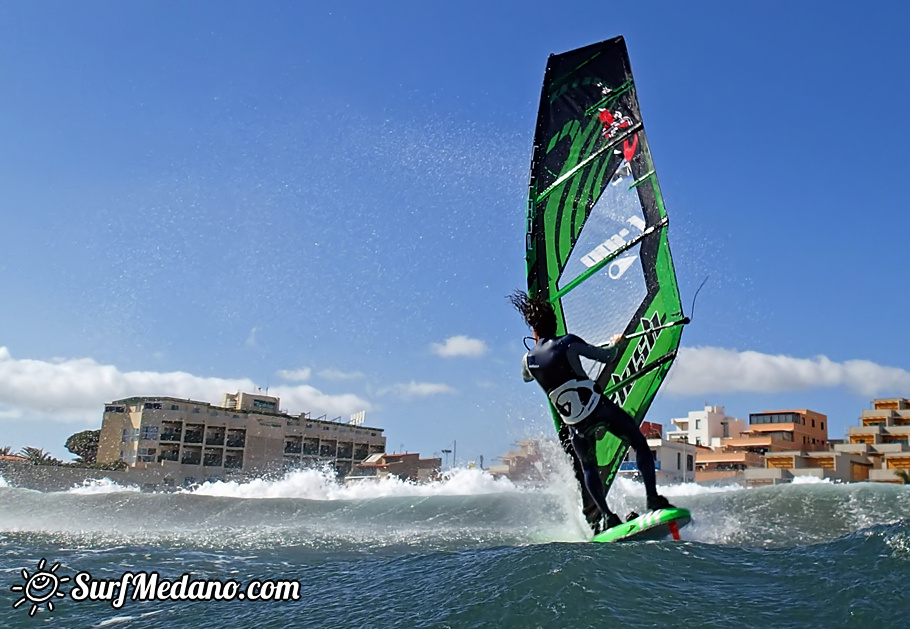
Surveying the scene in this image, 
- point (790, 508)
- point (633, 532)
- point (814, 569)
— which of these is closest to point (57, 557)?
point (633, 532)

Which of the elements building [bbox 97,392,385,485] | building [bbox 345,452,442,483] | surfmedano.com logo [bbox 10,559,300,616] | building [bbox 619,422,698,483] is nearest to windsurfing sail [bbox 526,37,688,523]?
surfmedano.com logo [bbox 10,559,300,616]

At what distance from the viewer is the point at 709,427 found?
59156 mm

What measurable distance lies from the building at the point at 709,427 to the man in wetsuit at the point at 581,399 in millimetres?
56312

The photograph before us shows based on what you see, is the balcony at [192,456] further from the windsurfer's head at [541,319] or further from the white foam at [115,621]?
the white foam at [115,621]

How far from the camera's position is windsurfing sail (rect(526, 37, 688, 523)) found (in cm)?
621

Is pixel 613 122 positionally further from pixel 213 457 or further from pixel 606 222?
pixel 213 457

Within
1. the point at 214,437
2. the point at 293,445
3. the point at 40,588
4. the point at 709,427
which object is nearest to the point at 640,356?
the point at 40,588

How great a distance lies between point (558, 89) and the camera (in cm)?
688

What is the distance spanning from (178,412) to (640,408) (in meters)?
49.7

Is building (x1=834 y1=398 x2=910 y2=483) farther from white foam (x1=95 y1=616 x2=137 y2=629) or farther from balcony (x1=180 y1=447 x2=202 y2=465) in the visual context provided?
white foam (x1=95 y1=616 x2=137 y2=629)

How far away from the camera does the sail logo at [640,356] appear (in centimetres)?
621

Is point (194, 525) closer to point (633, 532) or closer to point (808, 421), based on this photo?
point (633, 532)

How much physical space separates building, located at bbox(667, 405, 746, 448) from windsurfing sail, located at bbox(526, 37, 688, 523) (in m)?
55.1

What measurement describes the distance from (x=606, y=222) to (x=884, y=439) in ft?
163
